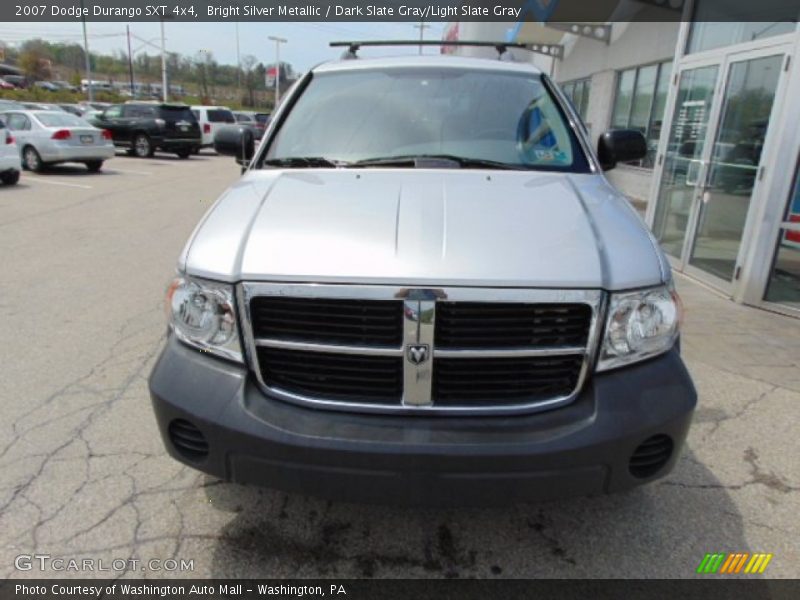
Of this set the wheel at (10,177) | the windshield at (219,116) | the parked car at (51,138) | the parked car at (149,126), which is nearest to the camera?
the wheel at (10,177)

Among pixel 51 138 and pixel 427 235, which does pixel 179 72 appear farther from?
pixel 427 235

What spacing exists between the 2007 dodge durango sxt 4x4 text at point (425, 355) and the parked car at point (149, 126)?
2028 cm

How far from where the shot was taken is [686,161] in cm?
686

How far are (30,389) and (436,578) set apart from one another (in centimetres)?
284

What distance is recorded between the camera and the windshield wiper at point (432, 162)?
2.82 metres

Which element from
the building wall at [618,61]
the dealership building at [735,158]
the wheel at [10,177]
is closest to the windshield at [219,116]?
the wheel at [10,177]

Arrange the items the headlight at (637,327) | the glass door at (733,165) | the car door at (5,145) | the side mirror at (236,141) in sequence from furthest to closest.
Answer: the car door at (5,145), the glass door at (733,165), the side mirror at (236,141), the headlight at (637,327)

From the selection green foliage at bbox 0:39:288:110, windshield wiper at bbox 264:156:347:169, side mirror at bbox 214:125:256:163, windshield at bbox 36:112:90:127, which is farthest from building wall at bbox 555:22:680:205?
green foliage at bbox 0:39:288:110

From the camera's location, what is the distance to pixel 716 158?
6.25m

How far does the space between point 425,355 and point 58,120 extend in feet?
54.3

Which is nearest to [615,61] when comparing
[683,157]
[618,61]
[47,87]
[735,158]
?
[618,61]

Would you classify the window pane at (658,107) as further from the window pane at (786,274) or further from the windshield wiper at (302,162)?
the windshield wiper at (302,162)

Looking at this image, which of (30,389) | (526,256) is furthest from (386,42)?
(30,389)

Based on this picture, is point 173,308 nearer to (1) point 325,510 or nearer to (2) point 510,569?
(1) point 325,510
